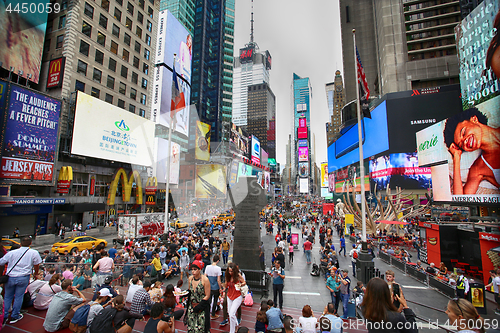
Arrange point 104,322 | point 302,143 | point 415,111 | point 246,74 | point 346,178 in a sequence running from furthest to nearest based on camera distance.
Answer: point 246,74
point 302,143
point 346,178
point 415,111
point 104,322

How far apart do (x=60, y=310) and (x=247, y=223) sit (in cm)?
757

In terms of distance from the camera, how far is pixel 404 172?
4203cm

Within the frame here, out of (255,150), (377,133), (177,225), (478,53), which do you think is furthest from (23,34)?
(255,150)

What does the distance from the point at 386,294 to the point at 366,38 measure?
318 ft

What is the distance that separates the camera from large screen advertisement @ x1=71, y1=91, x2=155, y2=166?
87.7 feet

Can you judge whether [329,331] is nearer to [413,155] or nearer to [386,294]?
[386,294]

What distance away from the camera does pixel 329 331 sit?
477 centimetres

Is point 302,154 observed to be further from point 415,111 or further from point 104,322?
point 104,322

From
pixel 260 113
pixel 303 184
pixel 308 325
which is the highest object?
pixel 260 113

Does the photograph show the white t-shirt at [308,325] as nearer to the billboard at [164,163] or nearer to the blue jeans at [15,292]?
the blue jeans at [15,292]

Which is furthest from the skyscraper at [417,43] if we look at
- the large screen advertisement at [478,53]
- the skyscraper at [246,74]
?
the skyscraper at [246,74]

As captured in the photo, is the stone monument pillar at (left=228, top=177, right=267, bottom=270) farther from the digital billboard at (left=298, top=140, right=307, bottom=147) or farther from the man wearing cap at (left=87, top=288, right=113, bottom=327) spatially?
the digital billboard at (left=298, top=140, right=307, bottom=147)

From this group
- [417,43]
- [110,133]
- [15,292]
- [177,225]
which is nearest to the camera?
[15,292]

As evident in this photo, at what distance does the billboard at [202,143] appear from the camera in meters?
52.5
